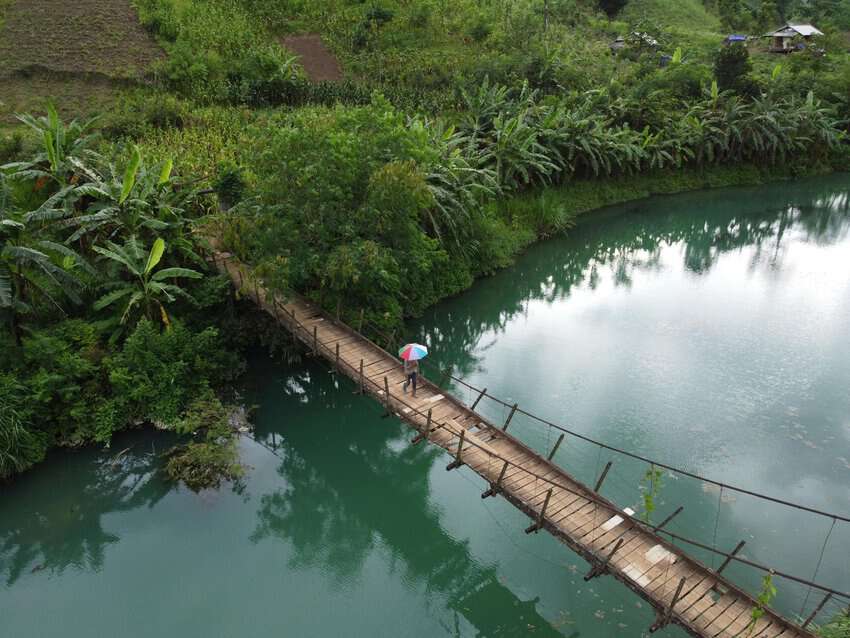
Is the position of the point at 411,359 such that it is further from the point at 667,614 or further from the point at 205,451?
the point at 667,614

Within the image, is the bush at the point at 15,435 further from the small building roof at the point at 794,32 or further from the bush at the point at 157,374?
the small building roof at the point at 794,32

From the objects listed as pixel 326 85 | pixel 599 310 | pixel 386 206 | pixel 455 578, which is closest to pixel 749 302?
pixel 599 310

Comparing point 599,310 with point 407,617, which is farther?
point 599,310

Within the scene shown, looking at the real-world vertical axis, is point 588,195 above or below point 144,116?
below

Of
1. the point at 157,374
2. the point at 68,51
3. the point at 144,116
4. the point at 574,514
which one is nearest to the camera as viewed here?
the point at 574,514

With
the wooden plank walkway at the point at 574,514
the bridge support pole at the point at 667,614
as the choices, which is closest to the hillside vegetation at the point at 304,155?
the wooden plank walkway at the point at 574,514

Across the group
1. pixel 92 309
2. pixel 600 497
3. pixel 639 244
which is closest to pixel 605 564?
pixel 600 497

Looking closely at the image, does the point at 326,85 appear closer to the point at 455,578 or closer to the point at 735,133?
the point at 735,133
